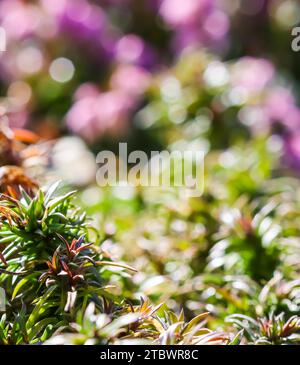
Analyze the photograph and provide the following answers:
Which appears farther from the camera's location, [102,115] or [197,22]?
[197,22]

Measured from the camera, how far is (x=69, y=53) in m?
2.10

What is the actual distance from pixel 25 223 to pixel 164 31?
5.57 feet

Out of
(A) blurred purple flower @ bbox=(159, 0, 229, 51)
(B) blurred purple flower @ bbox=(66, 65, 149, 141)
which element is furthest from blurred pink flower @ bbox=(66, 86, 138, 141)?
(A) blurred purple flower @ bbox=(159, 0, 229, 51)

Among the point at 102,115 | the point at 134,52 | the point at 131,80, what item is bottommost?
the point at 102,115

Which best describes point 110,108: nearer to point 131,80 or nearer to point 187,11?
point 131,80

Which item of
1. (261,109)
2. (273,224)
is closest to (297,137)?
(261,109)

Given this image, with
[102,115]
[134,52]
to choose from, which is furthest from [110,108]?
[134,52]

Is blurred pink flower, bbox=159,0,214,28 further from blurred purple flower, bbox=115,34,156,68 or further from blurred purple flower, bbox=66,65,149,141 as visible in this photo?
blurred purple flower, bbox=66,65,149,141

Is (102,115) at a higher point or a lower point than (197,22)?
lower

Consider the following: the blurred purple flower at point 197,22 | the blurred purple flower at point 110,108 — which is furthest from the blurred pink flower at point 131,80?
the blurred purple flower at point 197,22

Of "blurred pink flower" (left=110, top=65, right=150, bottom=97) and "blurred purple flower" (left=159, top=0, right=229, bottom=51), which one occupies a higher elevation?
"blurred purple flower" (left=159, top=0, right=229, bottom=51)

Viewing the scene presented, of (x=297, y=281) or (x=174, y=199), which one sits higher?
(x=174, y=199)

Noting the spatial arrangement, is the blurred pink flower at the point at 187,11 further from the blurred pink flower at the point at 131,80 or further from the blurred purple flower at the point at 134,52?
the blurred pink flower at the point at 131,80
